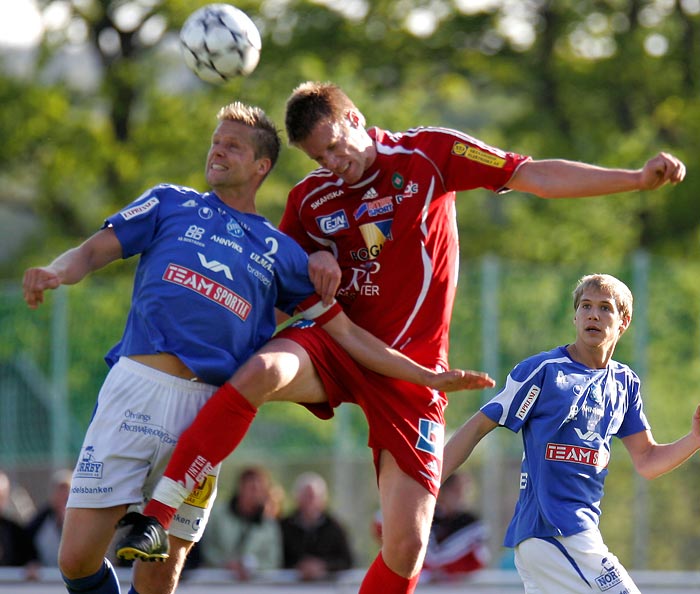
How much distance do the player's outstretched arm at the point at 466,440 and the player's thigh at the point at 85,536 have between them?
144 centimetres

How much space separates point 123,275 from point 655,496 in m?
8.34

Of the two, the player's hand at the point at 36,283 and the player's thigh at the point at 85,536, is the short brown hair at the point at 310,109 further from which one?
the player's thigh at the point at 85,536

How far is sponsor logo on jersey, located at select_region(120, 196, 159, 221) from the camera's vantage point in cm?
581

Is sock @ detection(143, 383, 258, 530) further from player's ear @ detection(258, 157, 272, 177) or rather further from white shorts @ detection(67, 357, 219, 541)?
player's ear @ detection(258, 157, 272, 177)

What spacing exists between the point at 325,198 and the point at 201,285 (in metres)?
0.87

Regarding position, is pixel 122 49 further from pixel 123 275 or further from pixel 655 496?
pixel 655 496

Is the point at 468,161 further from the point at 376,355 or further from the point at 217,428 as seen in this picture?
the point at 217,428

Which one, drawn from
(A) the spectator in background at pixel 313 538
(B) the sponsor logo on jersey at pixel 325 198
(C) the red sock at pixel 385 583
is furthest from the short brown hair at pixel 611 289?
(A) the spectator in background at pixel 313 538

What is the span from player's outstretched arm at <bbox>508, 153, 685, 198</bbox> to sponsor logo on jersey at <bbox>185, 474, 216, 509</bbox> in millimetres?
1932

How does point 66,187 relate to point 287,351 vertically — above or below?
above

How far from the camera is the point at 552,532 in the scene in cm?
565

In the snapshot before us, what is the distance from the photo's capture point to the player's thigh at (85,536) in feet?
18.6

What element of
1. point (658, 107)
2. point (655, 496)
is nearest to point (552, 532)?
point (655, 496)

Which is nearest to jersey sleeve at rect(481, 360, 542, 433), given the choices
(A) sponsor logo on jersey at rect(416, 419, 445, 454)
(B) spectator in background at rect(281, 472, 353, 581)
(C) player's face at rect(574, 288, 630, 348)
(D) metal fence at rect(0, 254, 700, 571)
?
(C) player's face at rect(574, 288, 630, 348)
